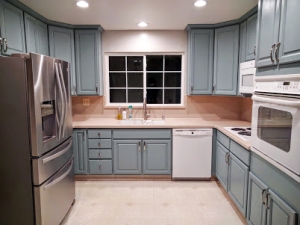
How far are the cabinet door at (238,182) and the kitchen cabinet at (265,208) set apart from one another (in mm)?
103

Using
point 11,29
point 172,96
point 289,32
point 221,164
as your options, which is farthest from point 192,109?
point 11,29

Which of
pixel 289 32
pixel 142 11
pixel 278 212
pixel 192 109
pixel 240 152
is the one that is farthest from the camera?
pixel 192 109

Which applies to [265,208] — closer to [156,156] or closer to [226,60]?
[156,156]

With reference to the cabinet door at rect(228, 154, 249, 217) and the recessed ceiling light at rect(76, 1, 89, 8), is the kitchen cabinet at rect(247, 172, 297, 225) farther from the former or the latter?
the recessed ceiling light at rect(76, 1, 89, 8)

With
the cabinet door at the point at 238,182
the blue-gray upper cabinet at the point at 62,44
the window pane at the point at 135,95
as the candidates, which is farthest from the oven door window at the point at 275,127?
the blue-gray upper cabinet at the point at 62,44

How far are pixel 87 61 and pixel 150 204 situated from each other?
2250 mm

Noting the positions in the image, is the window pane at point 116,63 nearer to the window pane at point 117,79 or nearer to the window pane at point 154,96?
the window pane at point 117,79

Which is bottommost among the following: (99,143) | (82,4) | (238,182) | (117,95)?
(238,182)

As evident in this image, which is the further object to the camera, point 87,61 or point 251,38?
point 87,61

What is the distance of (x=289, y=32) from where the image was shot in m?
1.36

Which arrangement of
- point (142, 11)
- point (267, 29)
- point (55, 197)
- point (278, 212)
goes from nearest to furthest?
point (278, 212) → point (267, 29) → point (55, 197) → point (142, 11)

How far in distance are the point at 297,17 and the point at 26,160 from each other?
2227 millimetres

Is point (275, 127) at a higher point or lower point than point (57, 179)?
higher

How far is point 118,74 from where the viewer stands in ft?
11.7
